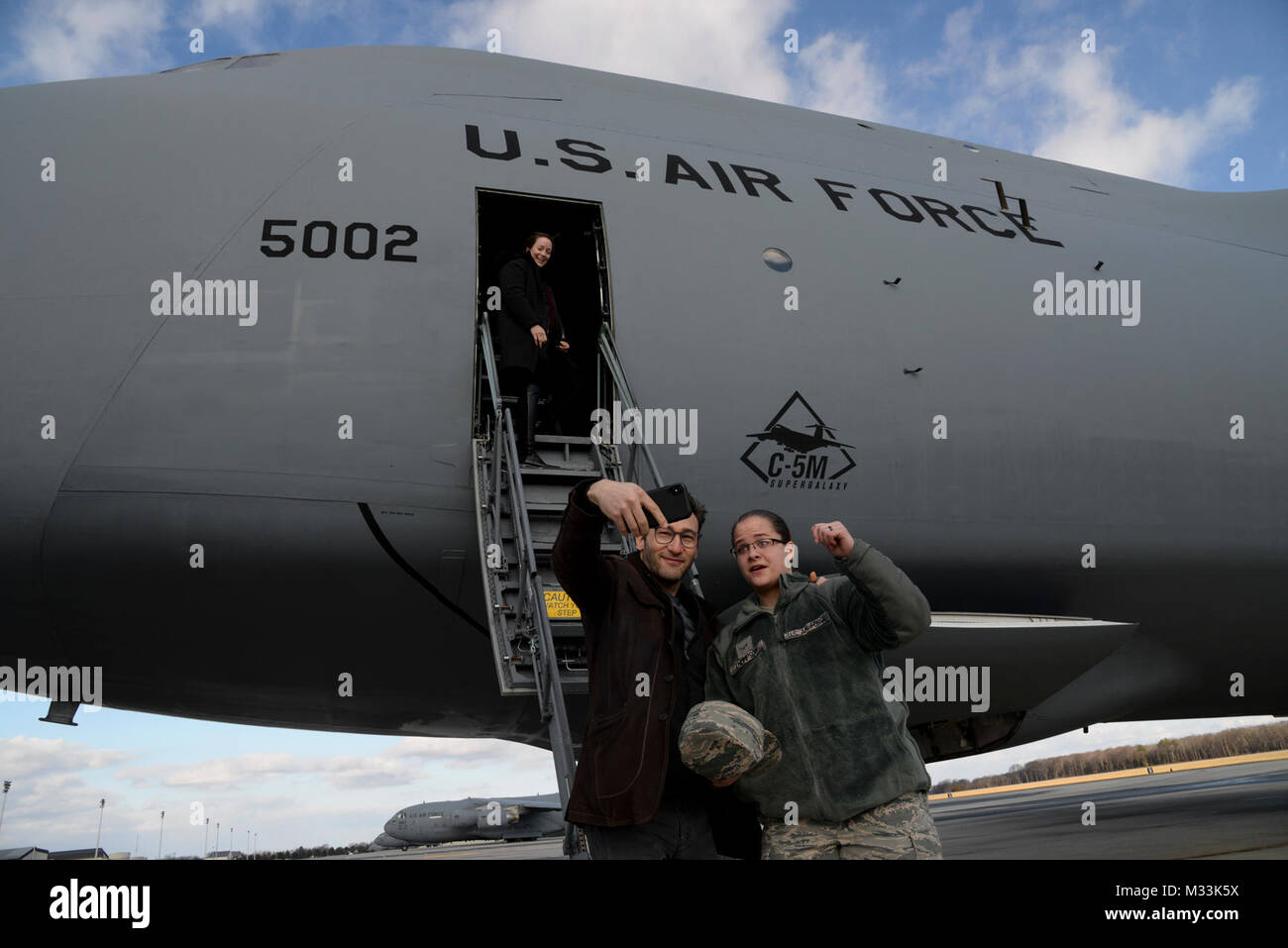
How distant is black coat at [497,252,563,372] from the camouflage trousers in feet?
14.1

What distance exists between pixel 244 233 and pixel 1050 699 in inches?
285

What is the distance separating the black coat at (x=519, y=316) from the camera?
6.57m

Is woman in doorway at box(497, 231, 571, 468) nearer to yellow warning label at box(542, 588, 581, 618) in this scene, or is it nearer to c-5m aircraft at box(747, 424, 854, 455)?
yellow warning label at box(542, 588, 581, 618)

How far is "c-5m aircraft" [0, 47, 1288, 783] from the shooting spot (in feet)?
19.4

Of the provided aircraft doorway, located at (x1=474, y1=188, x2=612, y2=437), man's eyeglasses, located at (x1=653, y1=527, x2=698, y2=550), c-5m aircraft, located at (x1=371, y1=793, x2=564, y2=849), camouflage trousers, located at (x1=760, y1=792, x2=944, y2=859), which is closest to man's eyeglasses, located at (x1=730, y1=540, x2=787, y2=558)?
man's eyeglasses, located at (x1=653, y1=527, x2=698, y2=550)

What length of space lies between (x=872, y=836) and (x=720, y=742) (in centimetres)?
57

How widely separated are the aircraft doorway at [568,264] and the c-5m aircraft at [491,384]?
0.04 meters

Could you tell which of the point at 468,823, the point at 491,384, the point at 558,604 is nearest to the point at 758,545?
the point at 558,604

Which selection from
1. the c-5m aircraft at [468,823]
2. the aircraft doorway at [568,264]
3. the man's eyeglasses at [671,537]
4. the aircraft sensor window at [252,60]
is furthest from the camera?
the c-5m aircraft at [468,823]

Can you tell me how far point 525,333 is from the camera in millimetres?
6602

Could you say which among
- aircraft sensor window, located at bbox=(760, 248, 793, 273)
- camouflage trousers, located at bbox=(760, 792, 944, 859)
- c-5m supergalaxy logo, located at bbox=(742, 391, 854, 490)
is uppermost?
aircraft sensor window, located at bbox=(760, 248, 793, 273)

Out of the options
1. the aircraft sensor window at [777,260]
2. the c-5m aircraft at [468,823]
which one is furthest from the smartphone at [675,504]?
the c-5m aircraft at [468,823]

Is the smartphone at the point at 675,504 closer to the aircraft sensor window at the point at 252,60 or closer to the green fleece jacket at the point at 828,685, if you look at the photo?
the green fleece jacket at the point at 828,685
